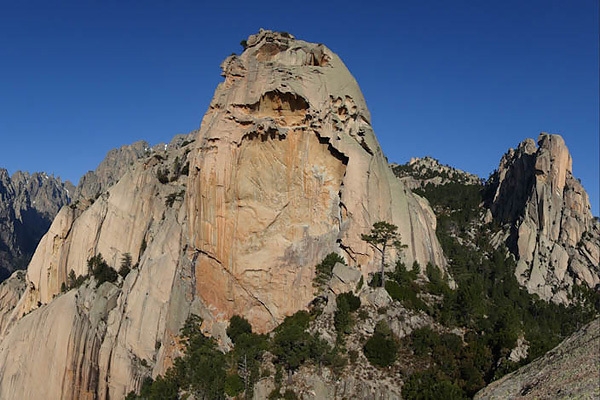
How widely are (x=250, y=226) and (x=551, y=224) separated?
84.1 m

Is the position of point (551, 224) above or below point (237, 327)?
above

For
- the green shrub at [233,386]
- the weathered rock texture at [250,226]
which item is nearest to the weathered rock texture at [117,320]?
the weathered rock texture at [250,226]

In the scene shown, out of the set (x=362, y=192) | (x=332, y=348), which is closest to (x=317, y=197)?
(x=362, y=192)

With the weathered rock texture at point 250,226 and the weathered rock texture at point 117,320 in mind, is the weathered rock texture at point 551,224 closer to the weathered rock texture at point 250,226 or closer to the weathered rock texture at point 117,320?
the weathered rock texture at point 250,226

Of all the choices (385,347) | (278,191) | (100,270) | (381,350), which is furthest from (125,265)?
(385,347)

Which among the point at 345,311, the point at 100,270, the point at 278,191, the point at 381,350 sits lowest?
the point at 381,350

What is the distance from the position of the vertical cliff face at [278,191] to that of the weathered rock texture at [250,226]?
112mm

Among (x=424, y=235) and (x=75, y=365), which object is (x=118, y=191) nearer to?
(x=75, y=365)

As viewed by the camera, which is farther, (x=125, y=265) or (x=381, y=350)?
(x=125, y=265)

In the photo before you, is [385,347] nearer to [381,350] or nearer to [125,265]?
[381,350]

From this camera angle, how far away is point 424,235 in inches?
2202

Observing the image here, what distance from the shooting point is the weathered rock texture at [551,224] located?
9969 centimetres

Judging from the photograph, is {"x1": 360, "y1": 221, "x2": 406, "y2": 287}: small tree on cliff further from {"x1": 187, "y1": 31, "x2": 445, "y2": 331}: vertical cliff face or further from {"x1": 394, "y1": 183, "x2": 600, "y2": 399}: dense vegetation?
{"x1": 394, "y1": 183, "x2": 600, "y2": 399}: dense vegetation

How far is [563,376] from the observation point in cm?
2253
